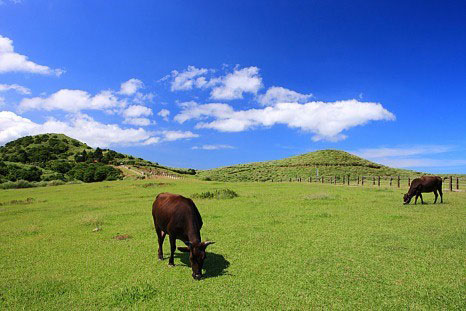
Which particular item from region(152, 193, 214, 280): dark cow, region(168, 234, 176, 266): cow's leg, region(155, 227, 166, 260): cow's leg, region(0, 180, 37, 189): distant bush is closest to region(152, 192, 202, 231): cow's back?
region(152, 193, 214, 280): dark cow

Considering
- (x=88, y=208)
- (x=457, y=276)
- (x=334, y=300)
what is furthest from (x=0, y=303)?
(x=88, y=208)

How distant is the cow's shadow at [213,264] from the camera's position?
7633mm

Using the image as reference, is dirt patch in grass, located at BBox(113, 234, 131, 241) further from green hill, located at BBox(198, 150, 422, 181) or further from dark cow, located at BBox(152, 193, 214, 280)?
green hill, located at BBox(198, 150, 422, 181)

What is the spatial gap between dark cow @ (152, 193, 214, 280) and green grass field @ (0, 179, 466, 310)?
1.73 ft

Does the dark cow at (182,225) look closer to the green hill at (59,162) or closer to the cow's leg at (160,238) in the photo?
the cow's leg at (160,238)

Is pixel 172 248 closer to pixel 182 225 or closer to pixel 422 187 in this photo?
pixel 182 225

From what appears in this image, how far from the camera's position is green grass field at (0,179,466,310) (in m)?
6.22

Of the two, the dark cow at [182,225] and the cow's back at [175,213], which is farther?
the cow's back at [175,213]

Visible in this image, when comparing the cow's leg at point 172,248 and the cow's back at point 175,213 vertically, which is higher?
the cow's back at point 175,213

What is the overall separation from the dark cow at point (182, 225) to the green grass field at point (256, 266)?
529 mm

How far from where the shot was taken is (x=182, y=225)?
800 cm

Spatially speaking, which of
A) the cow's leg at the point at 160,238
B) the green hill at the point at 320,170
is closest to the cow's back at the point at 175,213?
the cow's leg at the point at 160,238

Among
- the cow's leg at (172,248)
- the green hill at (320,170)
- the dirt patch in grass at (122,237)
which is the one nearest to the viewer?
the cow's leg at (172,248)

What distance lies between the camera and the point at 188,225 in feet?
25.8
